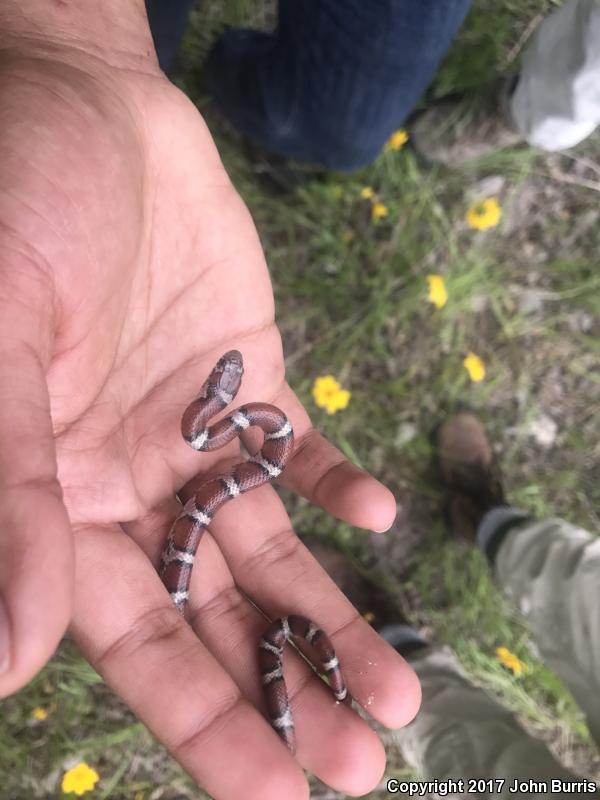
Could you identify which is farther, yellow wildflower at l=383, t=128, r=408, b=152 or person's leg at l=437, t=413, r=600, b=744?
yellow wildflower at l=383, t=128, r=408, b=152

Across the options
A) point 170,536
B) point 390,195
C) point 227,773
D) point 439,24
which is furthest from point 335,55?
point 227,773

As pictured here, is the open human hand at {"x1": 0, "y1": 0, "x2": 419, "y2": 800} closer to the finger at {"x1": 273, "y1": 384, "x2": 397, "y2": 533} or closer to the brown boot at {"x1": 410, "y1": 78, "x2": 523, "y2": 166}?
the finger at {"x1": 273, "y1": 384, "x2": 397, "y2": 533}

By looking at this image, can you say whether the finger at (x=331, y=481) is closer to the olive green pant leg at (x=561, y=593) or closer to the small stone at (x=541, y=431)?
the olive green pant leg at (x=561, y=593)

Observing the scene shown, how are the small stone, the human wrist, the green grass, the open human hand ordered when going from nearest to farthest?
the open human hand < the human wrist < the green grass < the small stone

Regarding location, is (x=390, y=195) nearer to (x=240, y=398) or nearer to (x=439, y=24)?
(x=439, y=24)

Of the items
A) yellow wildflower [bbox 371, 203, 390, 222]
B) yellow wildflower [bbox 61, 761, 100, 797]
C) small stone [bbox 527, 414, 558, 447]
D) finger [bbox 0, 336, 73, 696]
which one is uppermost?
finger [bbox 0, 336, 73, 696]

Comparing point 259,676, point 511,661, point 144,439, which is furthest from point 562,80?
point 511,661

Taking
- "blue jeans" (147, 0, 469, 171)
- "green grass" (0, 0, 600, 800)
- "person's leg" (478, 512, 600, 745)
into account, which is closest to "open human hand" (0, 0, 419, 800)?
"blue jeans" (147, 0, 469, 171)

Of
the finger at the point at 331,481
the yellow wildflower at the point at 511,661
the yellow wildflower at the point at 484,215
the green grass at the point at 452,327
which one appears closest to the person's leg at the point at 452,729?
the green grass at the point at 452,327
